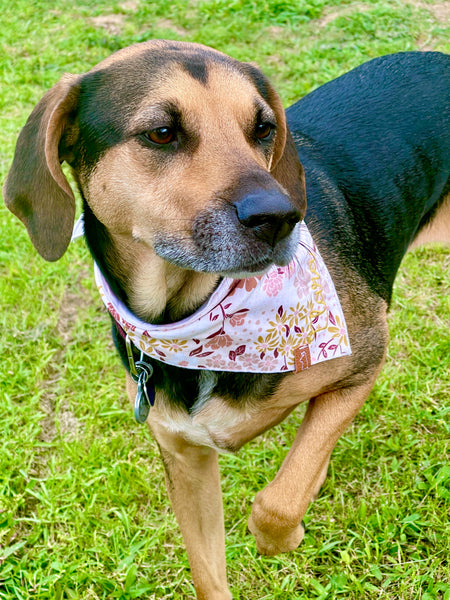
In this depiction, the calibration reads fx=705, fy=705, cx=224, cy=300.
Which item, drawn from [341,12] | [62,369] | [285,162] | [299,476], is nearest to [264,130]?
[285,162]

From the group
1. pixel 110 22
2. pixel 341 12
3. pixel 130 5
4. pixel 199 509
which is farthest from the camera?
pixel 130 5

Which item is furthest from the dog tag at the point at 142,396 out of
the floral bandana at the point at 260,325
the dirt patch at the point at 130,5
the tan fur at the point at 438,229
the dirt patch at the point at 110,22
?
the dirt patch at the point at 130,5

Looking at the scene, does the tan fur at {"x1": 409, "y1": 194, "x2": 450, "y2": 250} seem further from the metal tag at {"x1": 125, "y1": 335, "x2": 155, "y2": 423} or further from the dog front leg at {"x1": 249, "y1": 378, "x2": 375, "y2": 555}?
the metal tag at {"x1": 125, "y1": 335, "x2": 155, "y2": 423}

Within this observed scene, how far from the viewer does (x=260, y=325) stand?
9.77 ft

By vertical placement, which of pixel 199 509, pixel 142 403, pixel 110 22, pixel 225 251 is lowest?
pixel 110 22

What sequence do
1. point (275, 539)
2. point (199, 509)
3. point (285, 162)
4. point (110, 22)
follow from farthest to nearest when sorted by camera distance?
point (110, 22) < point (199, 509) < point (285, 162) < point (275, 539)

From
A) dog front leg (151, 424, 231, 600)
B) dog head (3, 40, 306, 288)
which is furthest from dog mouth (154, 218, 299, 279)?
dog front leg (151, 424, 231, 600)

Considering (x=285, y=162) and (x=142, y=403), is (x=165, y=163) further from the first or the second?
(x=142, y=403)

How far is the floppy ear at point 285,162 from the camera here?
9.62ft

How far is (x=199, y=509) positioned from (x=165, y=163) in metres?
1.61

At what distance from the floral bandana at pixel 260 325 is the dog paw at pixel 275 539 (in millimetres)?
646

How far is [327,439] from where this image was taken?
9.43ft

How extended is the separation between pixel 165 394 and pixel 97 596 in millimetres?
1156

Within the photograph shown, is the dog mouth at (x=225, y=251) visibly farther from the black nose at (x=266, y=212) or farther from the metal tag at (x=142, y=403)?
the metal tag at (x=142, y=403)
